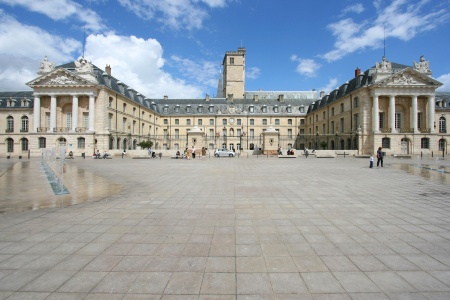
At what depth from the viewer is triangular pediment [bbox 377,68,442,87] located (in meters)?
38.3

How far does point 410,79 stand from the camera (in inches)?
1523

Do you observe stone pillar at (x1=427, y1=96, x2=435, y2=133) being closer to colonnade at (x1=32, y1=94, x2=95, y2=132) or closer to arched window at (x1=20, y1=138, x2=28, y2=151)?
colonnade at (x1=32, y1=94, x2=95, y2=132)

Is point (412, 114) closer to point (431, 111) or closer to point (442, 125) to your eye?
point (431, 111)

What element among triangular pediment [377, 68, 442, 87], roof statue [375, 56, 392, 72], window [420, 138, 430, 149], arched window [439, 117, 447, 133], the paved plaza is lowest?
the paved plaza

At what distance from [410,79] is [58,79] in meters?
54.5

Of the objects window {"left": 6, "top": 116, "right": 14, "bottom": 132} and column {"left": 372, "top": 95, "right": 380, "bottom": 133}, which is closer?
column {"left": 372, "top": 95, "right": 380, "bottom": 133}

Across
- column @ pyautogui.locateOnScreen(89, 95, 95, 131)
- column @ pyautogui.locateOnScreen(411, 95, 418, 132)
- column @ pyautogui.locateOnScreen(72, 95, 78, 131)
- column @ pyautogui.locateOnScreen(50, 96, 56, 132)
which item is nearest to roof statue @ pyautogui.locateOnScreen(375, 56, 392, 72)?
column @ pyautogui.locateOnScreen(411, 95, 418, 132)

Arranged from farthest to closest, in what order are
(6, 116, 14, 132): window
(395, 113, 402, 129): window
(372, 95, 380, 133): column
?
(6, 116, 14, 132): window → (395, 113, 402, 129): window → (372, 95, 380, 133): column

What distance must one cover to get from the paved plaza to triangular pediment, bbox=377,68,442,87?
1519 inches

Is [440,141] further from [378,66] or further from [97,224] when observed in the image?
[97,224]

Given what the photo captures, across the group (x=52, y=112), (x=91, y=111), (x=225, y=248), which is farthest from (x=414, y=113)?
(x=52, y=112)

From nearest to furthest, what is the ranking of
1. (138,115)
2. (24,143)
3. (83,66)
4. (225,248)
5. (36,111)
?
(225,248) → (83,66) → (36,111) → (24,143) → (138,115)

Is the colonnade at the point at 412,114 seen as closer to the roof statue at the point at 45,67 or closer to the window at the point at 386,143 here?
the window at the point at 386,143

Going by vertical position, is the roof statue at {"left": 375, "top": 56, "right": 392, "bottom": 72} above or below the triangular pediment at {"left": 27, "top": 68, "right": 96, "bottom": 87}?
above
